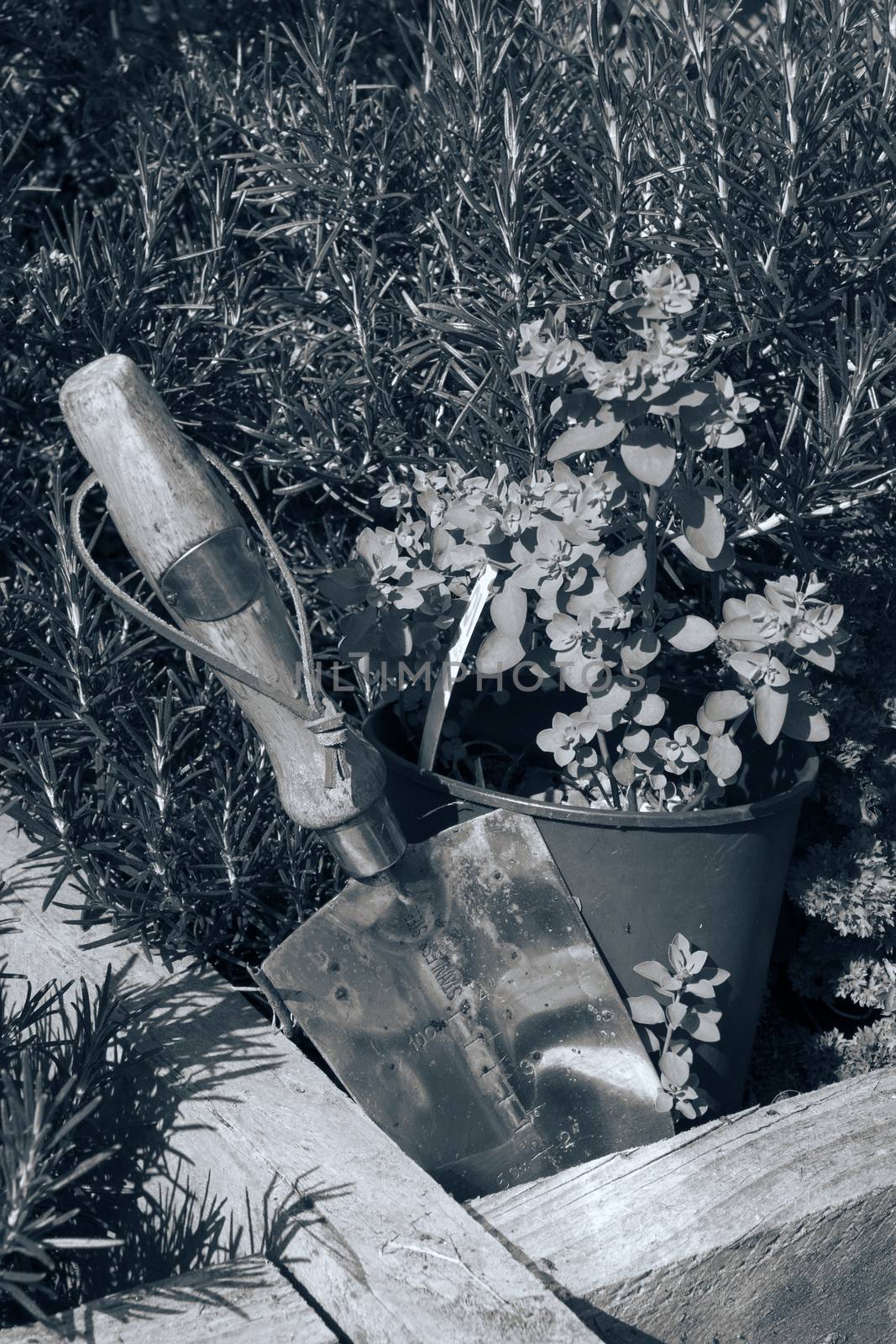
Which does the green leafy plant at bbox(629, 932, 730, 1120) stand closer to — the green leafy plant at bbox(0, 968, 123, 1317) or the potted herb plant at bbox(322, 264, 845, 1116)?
the potted herb plant at bbox(322, 264, 845, 1116)

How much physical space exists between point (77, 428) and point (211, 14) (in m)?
A: 1.85

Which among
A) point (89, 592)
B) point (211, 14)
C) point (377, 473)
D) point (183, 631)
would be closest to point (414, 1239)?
point (183, 631)

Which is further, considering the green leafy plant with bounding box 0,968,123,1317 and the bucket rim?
the bucket rim

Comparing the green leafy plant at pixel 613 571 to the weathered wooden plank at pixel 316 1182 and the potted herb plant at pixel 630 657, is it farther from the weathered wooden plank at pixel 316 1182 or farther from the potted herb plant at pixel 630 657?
the weathered wooden plank at pixel 316 1182

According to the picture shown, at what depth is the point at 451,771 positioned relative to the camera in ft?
6.01

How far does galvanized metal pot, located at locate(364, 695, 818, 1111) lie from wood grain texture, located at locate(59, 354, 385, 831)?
0.61 ft

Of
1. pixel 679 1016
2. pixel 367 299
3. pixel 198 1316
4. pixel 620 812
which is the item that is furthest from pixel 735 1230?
pixel 367 299

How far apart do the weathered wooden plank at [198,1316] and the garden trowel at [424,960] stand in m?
0.33

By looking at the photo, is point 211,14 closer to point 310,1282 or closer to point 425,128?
point 425,128

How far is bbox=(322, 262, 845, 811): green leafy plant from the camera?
1367 mm

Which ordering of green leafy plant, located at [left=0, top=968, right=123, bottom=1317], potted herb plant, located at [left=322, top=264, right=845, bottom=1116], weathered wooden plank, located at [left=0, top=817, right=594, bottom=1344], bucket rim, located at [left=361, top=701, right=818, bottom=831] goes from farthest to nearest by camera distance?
bucket rim, located at [left=361, top=701, right=818, bottom=831] → potted herb plant, located at [left=322, top=264, right=845, bottom=1116] → weathered wooden plank, located at [left=0, top=817, right=594, bottom=1344] → green leafy plant, located at [left=0, top=968, right=123, bottom=1317]

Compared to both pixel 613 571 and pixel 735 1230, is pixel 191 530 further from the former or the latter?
pixel 735 1230

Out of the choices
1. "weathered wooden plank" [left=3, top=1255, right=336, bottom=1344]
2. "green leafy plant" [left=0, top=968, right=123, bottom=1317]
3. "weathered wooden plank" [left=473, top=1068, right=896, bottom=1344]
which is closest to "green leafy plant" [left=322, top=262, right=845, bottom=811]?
"weathered wooden plank" [left=473, top=1068, right=896, bottom=1344]

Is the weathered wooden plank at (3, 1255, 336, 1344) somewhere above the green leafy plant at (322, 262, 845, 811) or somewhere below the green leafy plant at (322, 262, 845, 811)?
below
